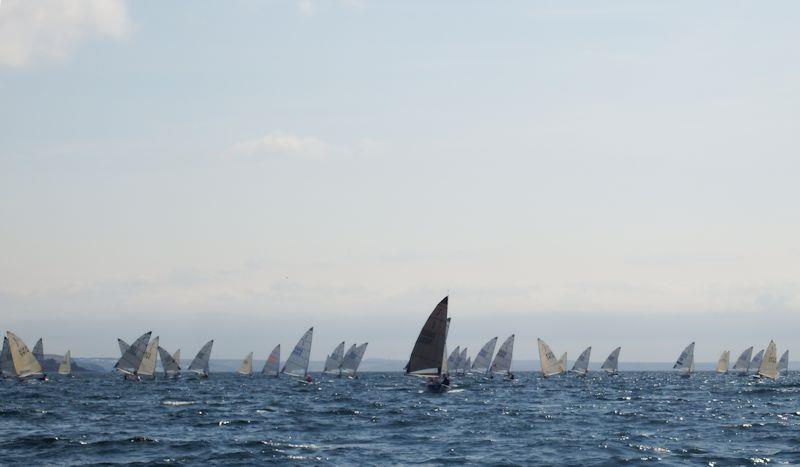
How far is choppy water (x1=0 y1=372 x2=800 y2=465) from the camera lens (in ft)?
118

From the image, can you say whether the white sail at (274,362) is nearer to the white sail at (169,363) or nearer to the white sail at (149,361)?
the white sail at (169,363)

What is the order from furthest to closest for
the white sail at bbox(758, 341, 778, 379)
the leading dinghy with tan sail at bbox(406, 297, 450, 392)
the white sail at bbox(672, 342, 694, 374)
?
1. the white sail at bbox(672, 342, 694, 374)
2. the white sail at bbox(758, 341, 778, 379)
3. the leading dinghy with tan sail at bbox(406, 297, 450, 392)

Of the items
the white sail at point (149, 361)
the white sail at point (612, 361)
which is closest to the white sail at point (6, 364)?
the white sail at point (149, 361)

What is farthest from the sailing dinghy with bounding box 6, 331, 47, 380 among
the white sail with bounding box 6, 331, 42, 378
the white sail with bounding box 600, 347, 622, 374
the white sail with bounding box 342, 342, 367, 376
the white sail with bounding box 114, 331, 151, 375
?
the white sail with bounding box 600, 347, 622, 374

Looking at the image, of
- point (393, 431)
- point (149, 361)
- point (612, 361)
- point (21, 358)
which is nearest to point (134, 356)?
point (149, 361)

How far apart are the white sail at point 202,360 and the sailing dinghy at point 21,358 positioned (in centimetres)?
2898

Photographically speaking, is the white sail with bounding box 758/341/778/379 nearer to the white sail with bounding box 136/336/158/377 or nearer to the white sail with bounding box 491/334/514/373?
the white sail with bounding box 491/334/514/373

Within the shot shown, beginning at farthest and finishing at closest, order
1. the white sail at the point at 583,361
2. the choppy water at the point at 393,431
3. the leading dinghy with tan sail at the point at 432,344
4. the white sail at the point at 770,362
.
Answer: the white sail at the point at 583,361 < the white sail at the point at 770,362 < the leading dinghy with tan sail at the point at 432,344 < the choppy water at the point at 393,431

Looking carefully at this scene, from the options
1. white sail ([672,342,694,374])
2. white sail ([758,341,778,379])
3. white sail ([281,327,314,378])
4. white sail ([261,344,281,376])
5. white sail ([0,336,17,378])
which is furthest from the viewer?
white sail ([672,342,694,374])

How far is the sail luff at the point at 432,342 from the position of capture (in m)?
71.4

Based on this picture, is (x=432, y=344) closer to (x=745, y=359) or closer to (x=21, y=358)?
(x=21, y=358)

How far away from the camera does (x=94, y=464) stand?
33406 millimetres

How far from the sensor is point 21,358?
323 feet

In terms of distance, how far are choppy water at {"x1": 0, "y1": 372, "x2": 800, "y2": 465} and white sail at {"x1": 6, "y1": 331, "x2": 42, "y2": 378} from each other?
2721 centimetres
